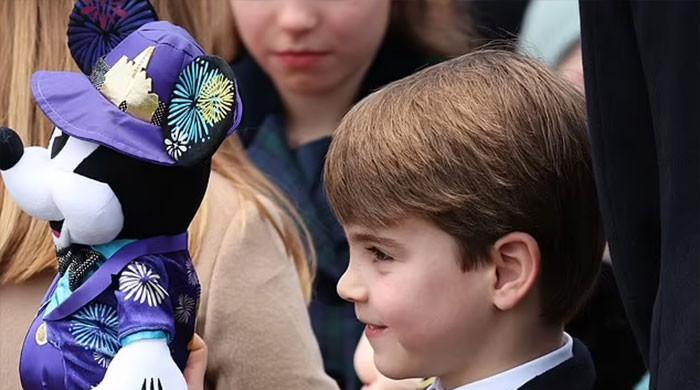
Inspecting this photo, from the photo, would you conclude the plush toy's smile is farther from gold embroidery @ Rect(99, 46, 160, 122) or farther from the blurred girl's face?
the blurred girl's face

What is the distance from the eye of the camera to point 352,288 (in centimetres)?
187

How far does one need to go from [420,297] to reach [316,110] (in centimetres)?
128

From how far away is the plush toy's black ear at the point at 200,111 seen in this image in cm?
179

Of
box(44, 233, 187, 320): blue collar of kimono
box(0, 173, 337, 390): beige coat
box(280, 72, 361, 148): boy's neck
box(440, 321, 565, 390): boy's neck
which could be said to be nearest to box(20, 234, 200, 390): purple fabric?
box(44, 233, 187, 320): blue collar of kimono

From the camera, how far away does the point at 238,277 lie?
218 centimetres

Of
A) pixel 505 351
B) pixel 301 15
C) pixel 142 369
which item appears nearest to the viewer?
pixel 142 369

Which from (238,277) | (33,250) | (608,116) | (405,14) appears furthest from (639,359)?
(608,116)

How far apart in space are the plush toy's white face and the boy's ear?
0.44 meters

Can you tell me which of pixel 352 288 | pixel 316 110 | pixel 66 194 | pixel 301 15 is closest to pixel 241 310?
pixel 352 288

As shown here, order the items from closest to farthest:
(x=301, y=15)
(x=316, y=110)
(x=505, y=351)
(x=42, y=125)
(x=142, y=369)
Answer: (x=142, y=369) < (x=505, y=351) < (x=42, y=125) < (x=301, y=15) < (x=316, y=110)

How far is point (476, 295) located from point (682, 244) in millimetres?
451

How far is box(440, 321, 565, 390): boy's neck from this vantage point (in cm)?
185

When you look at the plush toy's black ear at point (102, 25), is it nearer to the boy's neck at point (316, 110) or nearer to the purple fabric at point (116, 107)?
the purple fabric at point (116, 107)

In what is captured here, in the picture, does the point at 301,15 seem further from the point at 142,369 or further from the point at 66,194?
the point at 142,369
